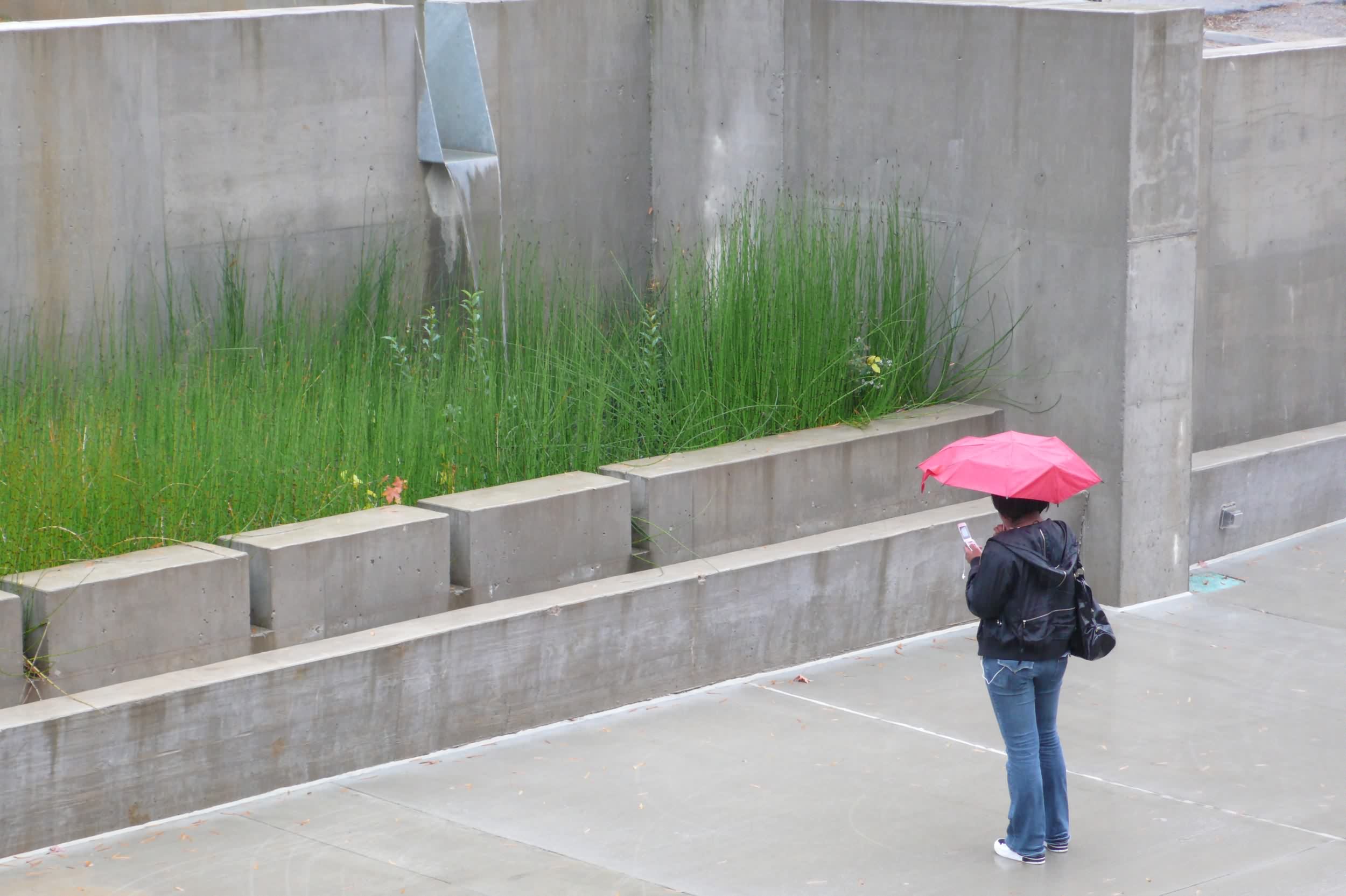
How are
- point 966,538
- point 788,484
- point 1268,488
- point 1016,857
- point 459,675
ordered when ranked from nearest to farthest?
1. point 966,538
2. point 1016,857
3. point 459,675
4. point 788,484
5. point 1268,488

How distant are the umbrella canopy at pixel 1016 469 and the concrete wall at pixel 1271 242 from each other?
147 inches

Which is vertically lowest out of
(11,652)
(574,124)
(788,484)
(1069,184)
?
(11,652)

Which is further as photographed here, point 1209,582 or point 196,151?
point 1209,582

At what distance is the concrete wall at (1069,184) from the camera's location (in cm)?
829

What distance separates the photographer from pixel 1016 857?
574 centimetres

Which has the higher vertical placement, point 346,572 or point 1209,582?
point 346,572

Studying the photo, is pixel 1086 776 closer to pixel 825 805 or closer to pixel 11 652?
pixel 825 805

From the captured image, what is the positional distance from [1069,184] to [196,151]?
12.8ft

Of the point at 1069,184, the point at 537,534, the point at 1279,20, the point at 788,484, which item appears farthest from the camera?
the point at 1279,20

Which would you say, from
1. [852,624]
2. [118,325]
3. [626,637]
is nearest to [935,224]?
[852,624]

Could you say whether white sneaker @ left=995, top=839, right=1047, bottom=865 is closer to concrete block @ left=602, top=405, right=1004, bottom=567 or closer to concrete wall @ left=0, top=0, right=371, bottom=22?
concrete block @ left=602, top=405, right=1004, bottom=567

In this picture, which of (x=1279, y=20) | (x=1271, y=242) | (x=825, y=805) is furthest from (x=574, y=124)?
(x=1279, y=20)

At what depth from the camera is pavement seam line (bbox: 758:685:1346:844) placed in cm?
605

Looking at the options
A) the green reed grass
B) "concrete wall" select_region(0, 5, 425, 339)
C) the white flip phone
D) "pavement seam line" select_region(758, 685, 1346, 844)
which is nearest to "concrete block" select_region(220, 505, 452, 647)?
the green reed grass
